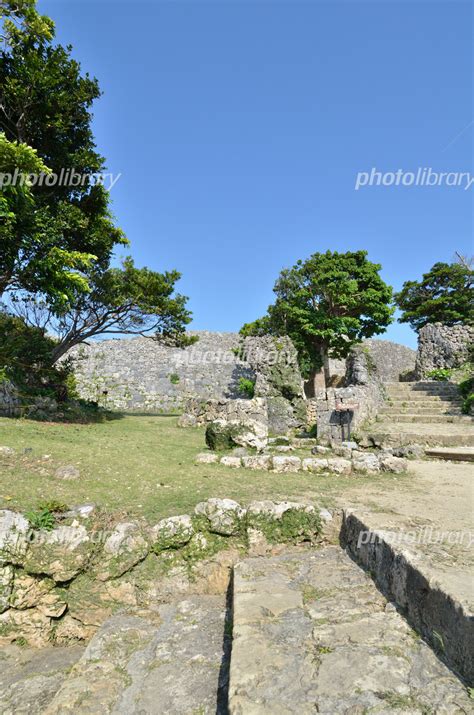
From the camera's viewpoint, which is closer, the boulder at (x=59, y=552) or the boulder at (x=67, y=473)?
the boulder at (x=59, y=552)

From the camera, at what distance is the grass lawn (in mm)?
4059

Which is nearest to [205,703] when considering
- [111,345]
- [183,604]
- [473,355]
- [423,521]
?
[183,604]

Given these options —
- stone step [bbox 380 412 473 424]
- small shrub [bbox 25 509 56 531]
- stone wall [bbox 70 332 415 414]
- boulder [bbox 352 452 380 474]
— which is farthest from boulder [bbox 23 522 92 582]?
stone wall [bbox 70 332 415 414]

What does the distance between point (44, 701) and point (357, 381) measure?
11706mm

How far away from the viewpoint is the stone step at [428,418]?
11.5 meters

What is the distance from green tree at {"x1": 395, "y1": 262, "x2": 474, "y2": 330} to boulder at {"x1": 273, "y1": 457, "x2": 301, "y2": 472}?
22900 millimetres

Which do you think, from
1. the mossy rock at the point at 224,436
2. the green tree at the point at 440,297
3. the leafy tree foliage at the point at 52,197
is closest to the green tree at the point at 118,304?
the leafy tree foliage at the point at 52,197

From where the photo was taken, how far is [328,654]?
2.04 metres

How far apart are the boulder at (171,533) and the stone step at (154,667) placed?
0.53 meters

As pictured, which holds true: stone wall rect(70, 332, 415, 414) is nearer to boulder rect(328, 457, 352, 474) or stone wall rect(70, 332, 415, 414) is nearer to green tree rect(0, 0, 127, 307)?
green tree rect(0, 0, 127, 307)

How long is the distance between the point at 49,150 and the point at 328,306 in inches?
644

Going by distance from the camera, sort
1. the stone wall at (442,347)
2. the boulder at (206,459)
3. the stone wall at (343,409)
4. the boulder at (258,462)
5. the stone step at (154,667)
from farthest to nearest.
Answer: the stone wall at (442,347) < the stone wall at (343,409) < the boulder at (206,459) < the boulder at (258,462) < the stone step at (154,667)

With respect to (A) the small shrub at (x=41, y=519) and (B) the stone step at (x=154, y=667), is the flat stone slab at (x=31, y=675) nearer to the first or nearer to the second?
(B) the stone step at (x=154, y=667)

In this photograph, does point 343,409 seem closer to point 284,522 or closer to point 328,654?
point 284,522
